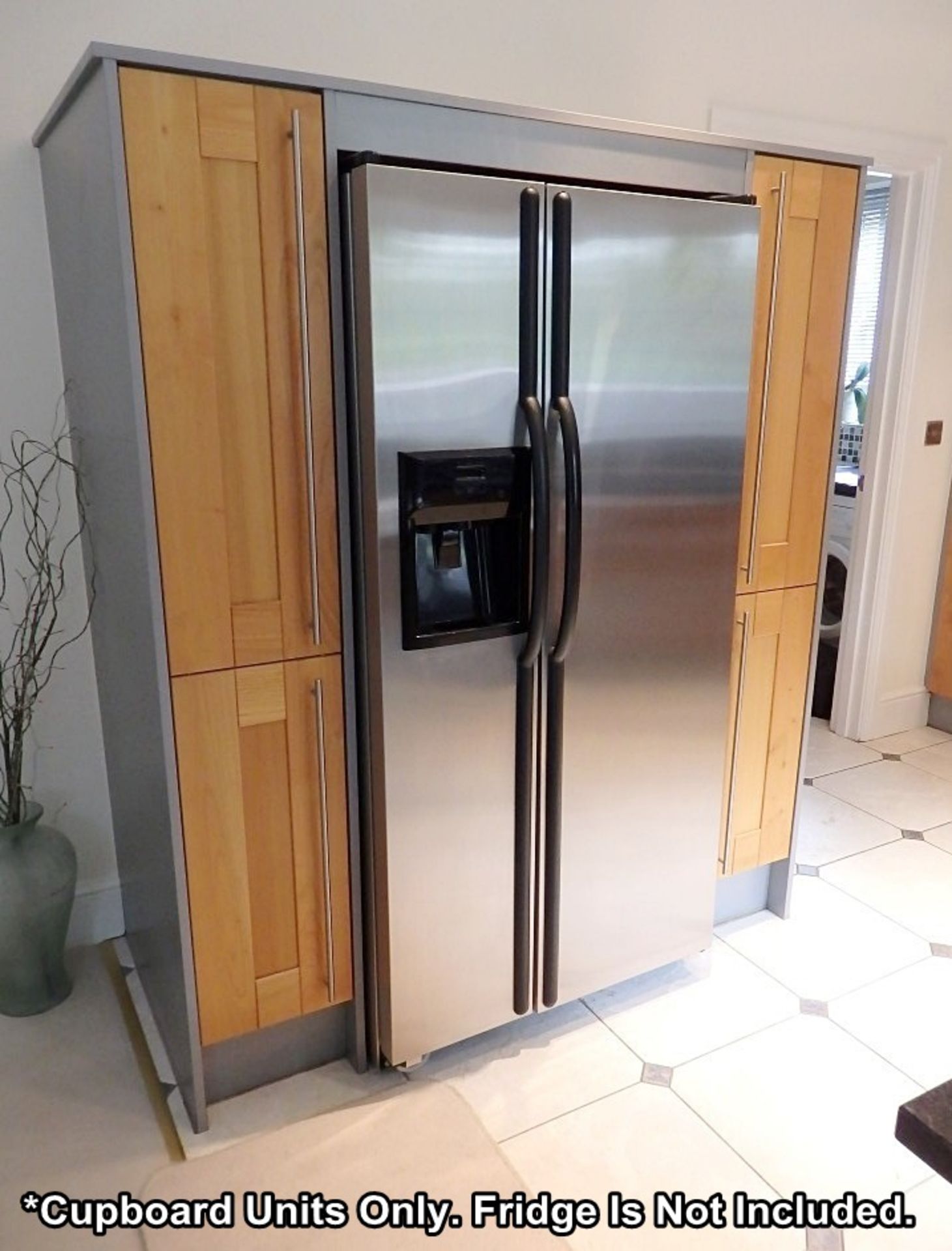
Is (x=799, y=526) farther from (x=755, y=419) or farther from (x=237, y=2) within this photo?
(x=237, y=2)

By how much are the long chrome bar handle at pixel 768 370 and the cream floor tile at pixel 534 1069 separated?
3.62 feet

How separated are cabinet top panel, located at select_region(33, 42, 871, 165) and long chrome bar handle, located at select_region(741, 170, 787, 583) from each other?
0.31 feet

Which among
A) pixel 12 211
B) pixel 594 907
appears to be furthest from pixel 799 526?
pixel 12 211

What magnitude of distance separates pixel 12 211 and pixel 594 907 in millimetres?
1897

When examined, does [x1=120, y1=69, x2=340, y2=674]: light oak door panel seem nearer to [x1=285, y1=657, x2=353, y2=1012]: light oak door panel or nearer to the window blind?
[x1=285, y1=657, x2=353, y2=1012]: light oak door panel

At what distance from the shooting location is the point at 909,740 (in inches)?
150

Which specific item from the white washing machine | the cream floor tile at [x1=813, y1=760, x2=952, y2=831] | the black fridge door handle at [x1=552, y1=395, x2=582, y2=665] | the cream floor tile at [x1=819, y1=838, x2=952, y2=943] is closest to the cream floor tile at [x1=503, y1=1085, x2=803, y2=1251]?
the black fridge door handle at [x1=552, y1=395, x2=582, y2=665]

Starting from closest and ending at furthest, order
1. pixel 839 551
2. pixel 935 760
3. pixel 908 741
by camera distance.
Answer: pixel 935 760
pixel 908 741
pixel 839 551

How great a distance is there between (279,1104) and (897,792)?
237 centimetres

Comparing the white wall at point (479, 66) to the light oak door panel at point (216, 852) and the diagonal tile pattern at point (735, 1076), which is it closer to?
the light oak door panel at point (216, 852)

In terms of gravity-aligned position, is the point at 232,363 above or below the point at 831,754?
above

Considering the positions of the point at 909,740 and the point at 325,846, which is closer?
the point at 325,846

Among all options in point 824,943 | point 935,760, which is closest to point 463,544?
point 824,943

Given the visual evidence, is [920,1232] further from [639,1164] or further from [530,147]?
[530,147]
